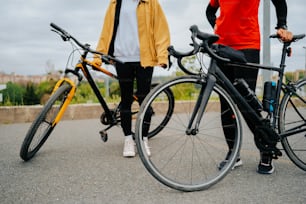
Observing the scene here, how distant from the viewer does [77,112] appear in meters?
6.13

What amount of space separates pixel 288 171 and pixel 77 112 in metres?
4.15

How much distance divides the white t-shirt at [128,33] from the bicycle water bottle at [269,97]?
1283mm

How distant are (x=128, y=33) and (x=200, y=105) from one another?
1.34 meters

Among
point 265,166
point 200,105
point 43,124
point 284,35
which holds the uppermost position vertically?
point 284,35

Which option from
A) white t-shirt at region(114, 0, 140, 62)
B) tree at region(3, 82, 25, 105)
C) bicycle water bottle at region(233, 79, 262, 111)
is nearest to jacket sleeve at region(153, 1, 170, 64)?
white t-shirt at region(114, 0, 140, 62)

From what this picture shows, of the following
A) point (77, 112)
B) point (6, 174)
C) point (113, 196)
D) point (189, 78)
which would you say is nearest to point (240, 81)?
point (189, 78)

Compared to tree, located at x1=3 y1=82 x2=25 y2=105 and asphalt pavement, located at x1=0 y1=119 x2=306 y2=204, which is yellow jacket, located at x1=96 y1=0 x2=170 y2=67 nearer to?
asphalt pavement, located at x1=0 y1=119 x2=306 y2=204

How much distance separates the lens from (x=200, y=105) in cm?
243

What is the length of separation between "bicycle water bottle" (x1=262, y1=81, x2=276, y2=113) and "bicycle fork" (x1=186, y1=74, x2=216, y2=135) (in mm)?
580

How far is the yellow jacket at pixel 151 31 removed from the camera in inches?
130

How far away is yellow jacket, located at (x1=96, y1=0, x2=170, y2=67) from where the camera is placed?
3295mm

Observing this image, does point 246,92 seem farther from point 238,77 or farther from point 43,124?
point 43,124

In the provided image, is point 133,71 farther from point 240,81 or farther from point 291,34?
point 291,34

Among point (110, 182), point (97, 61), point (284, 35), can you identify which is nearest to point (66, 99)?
point (97, 61)
